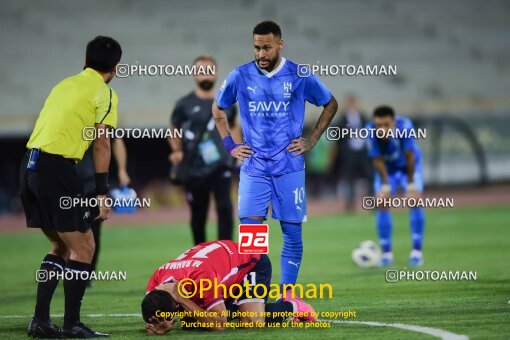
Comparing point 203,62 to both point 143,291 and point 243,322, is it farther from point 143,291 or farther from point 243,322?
point 243,322

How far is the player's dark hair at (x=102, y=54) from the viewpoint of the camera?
310 inches

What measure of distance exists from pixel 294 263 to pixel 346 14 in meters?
25.8

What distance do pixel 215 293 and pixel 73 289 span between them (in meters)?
1.09

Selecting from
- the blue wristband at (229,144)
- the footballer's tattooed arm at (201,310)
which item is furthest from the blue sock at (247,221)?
the footballer's tattooed arm at (201,310)

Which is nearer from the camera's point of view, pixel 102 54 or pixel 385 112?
pixel 102 54

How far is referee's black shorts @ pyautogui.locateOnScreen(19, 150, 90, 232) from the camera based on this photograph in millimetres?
7574

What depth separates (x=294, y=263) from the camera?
8.65 m

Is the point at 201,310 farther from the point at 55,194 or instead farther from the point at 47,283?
the point at 55,194

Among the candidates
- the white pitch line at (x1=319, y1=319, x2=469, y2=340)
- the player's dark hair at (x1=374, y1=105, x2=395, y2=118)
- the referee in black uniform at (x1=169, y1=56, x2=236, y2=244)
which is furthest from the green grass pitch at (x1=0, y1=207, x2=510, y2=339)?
the player's dark hair at (x1=374, y1=105, x2=395, y2=118)

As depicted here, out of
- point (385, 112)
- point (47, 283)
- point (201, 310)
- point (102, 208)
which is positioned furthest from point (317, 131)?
point (385, 112)

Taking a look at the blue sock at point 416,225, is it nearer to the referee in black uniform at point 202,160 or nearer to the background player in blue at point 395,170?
the background player in blue at point 395,170

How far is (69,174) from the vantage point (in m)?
7.69

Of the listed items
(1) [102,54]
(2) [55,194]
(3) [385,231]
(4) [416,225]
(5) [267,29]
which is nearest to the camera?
(2) [55,194]

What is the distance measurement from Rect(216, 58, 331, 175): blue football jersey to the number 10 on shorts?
0.60m
